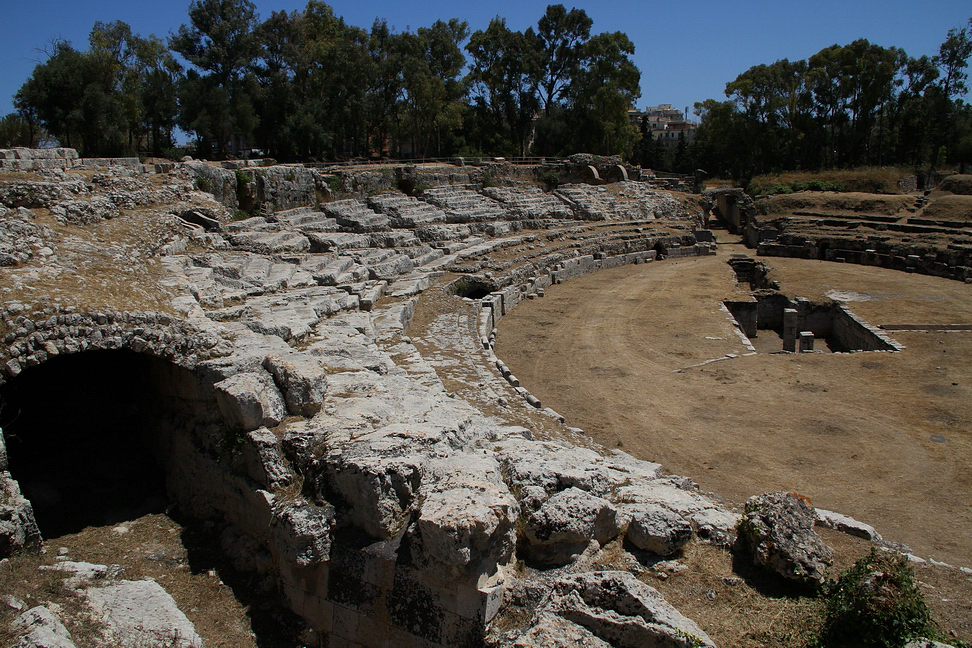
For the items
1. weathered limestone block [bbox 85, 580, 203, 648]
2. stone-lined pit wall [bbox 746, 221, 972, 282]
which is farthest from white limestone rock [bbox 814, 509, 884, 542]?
stone-lined pit wall [bbox 746, 221, 972, 282]

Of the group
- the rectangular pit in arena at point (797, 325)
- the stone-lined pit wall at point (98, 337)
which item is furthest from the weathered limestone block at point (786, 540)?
the rectangular pit in arena at point (797, 325)

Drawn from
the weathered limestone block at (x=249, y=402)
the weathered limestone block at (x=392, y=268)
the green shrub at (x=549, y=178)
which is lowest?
the weathered limestone block at (x=249, y=402)

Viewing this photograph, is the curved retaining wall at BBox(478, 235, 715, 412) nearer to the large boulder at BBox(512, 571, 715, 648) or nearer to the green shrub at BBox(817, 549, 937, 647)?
the large boulder at BBox(512, 571, 715, 648)

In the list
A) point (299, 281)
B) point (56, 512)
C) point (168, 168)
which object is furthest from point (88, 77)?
point (56, 512)

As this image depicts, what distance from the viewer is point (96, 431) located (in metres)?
8.70

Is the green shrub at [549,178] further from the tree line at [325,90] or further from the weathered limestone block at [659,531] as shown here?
the weathered limestone block at [659,531]

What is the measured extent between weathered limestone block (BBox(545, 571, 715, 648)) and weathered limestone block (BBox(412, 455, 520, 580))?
556mm

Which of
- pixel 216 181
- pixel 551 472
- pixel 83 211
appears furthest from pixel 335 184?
pixel 551 472

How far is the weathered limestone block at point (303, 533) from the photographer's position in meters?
5.34

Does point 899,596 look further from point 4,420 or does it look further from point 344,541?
point 4,420

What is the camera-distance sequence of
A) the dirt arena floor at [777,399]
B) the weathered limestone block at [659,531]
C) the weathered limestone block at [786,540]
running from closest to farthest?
the weathered limestone block at [786,540], the weathered limestone block at [659,531], the dirt arena floor at [777,399]

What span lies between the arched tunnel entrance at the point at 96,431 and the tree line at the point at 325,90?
1786 cm

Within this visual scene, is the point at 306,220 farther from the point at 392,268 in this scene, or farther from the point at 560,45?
the point at 560,45

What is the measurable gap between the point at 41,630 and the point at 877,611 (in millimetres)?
5683
